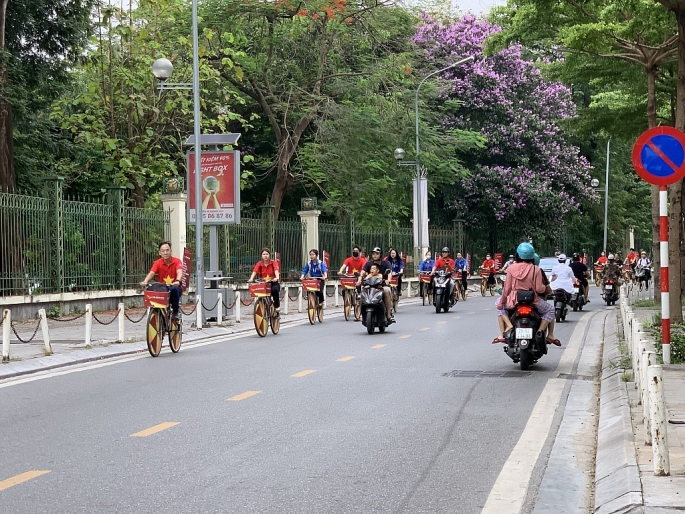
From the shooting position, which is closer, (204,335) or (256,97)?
(204,335)

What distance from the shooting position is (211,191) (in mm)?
23484

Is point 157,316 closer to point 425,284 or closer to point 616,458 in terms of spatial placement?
point 616,458

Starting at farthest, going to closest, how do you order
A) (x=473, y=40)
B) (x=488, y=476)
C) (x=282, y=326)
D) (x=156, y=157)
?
1. (x=473, y=40)
2. (x=156, y=157)
3. (x=282, y=326)
4. (x=488, y=476)

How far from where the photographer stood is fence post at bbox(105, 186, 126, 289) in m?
26.1

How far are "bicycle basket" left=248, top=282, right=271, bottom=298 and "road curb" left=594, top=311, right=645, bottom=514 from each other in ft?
30.1

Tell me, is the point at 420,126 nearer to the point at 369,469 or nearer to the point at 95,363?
the point at 95,363

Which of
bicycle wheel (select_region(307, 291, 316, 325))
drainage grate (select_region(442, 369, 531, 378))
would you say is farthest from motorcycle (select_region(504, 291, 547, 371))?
bicycle wheel (select_region(307, 291, 316, 325))

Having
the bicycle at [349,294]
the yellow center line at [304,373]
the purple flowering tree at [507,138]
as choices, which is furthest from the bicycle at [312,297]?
the purple flowering tree at [507,138]

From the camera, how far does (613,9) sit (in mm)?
A: 18578

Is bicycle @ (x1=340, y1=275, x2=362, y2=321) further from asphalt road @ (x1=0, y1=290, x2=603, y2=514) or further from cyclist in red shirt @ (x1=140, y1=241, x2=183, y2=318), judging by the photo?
asphalt road @ (x1=0, y1=290, x2=603, y2=514)

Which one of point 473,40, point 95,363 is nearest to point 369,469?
point 95,363

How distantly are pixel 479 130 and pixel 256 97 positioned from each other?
1636 centimetres

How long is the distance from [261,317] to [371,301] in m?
2.16

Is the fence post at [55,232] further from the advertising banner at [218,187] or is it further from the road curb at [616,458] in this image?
the road curb at [616,458]
